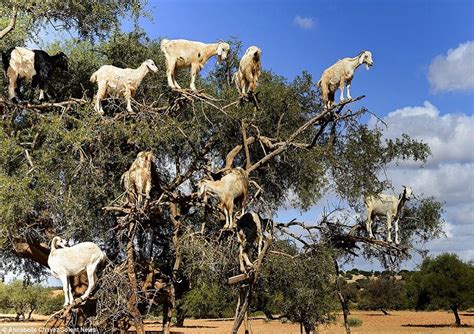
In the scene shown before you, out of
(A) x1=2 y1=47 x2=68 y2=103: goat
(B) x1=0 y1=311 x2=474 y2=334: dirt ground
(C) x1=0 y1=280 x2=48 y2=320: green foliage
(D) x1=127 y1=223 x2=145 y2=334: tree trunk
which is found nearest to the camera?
(D) x1=127 y1=223 x2=145 y2=334: tree trunk

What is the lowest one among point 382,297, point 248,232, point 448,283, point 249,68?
point 382,297

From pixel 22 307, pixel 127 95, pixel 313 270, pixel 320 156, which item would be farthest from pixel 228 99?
pixel 22 307

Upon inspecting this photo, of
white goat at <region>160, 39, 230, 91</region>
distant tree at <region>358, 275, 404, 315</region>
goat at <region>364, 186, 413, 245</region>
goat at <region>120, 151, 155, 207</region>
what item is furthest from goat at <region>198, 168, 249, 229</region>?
distant tree at <region>358, 275, 404, 315</region>

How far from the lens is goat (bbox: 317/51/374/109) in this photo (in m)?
13.1

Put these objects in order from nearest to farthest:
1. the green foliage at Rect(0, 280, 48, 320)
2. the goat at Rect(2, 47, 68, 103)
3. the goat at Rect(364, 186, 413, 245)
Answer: the goat at Rect(2, 47, 68, 103)
the goat at Rect(364, 186, 413, 245)
the green foliage at Rect(0, 280, 48, 320)

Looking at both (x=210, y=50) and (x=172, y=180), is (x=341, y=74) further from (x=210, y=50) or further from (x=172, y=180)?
(x=172, y=180)

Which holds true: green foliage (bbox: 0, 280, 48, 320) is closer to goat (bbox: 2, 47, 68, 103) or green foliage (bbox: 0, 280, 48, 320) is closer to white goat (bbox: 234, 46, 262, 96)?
goat (bbox: 2, 47, 68, 103)

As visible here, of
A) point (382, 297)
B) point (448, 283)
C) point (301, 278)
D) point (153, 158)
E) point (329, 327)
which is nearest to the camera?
point (153, 158)

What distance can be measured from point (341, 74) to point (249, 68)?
2.25 metres

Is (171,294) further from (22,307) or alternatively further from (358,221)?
(22,307)

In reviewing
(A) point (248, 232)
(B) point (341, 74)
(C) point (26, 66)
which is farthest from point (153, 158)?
(B) point (341, 74)

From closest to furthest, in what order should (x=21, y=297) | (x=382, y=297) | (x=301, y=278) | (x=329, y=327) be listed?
1. (x=301, y=278)
2. (x=329, y=327)
3. (x=21, y=297)
4. (x=382, y=297)

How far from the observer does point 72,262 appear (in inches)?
442

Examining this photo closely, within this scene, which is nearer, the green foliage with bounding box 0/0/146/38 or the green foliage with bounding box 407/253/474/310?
the green foliage with bounding box 0/0/146/38
